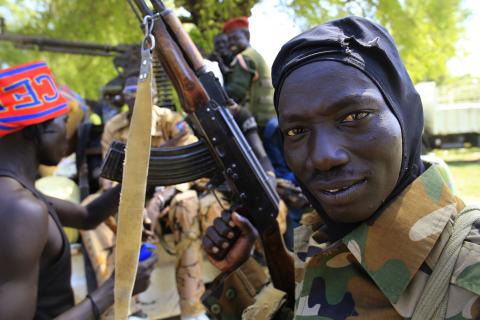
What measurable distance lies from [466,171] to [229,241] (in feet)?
40.7

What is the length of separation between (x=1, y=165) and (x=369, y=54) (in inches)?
70.2

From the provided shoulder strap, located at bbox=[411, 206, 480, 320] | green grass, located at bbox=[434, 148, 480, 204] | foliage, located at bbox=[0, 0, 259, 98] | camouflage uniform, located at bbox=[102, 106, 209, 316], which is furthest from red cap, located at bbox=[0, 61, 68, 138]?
green grass, located at bbox=[434, 148, 480, 204]

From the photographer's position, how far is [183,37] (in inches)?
92.5

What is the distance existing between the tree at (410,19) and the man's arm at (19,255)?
16.5 feet

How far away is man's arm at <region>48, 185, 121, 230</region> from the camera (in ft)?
8.92

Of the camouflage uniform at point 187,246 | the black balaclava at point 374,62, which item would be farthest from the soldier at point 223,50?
the black balaclava at point 374,62

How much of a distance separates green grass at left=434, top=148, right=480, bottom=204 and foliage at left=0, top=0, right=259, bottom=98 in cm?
456

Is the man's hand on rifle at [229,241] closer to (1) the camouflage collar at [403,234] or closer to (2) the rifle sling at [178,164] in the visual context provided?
(2) the rifle sling at [178,164]

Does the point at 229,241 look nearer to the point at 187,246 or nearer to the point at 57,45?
the point at 187,246

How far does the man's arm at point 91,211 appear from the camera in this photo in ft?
8.92

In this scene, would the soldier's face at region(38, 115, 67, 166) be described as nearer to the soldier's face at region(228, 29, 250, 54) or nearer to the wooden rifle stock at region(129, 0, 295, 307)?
the wooden rifle stock at region(129, 0, 295, 307)

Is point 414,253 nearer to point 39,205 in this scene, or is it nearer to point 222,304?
point 222,304

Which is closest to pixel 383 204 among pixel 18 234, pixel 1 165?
pixel 18 234

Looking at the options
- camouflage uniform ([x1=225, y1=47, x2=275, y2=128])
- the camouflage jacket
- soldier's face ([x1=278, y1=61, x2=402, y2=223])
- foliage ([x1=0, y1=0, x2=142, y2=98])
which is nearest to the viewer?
the camouflage jacket
